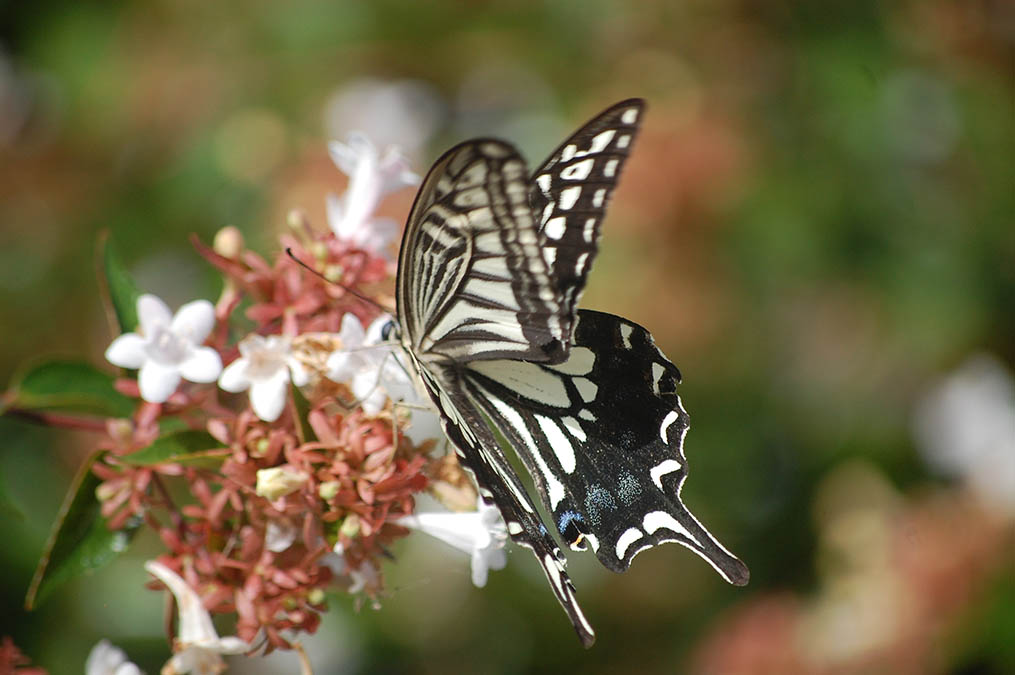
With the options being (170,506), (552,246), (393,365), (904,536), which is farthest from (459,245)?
(904,536)

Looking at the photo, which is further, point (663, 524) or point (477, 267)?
point (663, 524)

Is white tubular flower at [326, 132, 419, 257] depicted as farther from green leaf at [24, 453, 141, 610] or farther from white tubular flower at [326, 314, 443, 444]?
green leaf at [24, 453, 141, 610]

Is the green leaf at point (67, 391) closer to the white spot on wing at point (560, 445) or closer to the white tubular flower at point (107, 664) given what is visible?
the white tubular flower at point (107, 664)

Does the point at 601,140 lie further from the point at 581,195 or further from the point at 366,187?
the point at 366,187

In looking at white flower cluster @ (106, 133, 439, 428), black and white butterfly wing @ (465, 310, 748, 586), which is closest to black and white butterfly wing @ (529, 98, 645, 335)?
black and white butterfly wing @ (465, 310, 748, 586)

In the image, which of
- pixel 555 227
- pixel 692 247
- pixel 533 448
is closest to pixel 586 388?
pixel 533 448

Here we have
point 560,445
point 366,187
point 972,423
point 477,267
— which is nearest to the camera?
point 477,267
